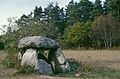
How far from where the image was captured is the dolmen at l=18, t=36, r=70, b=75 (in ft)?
53.9

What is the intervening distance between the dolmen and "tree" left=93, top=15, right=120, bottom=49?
43140 mm

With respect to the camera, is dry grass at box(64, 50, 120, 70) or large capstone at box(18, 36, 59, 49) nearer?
large capstone at box(18, 36, 59, 49)

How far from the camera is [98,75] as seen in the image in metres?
15.4

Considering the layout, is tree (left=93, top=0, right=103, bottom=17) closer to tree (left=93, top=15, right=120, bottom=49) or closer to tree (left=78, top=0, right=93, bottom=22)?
tree (left=78, top=0, right=93, bottom=22)

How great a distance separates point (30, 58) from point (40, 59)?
625mm

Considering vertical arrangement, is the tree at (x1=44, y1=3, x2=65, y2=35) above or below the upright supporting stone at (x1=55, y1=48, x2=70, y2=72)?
above

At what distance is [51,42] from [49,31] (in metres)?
4.65

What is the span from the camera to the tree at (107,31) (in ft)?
199

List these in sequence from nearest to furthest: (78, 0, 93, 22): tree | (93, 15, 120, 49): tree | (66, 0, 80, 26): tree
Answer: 1. (93, 15, 120, 49): tree
2. (66, 0, 80, 26): tree
3. (78, 0, 93, 22): tree

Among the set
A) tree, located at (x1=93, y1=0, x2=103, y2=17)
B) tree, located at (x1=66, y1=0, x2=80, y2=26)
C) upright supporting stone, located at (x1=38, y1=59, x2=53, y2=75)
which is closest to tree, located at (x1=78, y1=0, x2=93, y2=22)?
tree, located at (x1=66, y1=0, x2=80, y2=26)

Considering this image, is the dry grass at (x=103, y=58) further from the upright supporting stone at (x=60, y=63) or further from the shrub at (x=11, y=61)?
the shrub at (x=11, y=61)

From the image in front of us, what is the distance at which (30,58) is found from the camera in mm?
16734

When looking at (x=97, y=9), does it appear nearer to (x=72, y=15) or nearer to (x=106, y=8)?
(x=106, y=8)

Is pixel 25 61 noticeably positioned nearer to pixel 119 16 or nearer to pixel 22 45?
pixel 22 45
